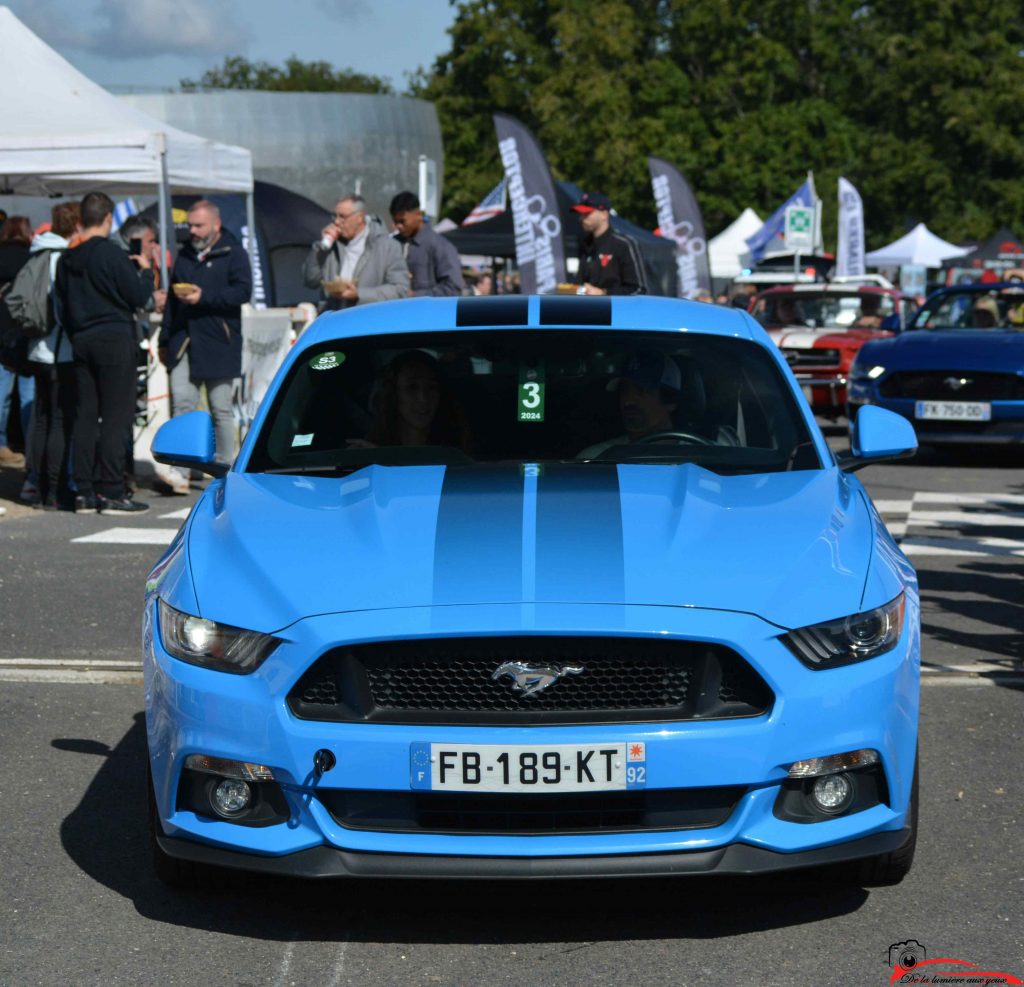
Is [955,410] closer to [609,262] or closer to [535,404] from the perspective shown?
→ [609,262]

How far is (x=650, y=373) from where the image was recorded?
5.51 metres

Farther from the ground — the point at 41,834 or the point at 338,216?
the point at 338,216

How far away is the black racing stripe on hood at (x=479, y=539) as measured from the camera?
A: 4.07 metres

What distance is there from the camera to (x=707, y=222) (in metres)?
74.0

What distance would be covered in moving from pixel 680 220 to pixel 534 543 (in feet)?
90.6

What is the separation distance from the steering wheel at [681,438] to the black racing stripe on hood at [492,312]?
62 centimetres

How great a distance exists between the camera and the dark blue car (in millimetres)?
15672

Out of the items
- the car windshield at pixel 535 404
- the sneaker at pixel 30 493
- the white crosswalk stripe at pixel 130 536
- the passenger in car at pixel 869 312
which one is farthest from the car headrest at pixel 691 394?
the passenger in car at pixel 869 312

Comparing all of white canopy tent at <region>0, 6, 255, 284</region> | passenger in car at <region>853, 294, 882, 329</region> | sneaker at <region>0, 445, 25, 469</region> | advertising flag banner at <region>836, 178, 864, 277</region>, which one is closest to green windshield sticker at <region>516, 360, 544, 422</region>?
white canopy tent at <region>0, 6, 255, 284</region>

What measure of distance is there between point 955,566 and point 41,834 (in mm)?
6344

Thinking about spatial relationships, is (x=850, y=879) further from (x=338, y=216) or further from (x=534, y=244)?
(x=534, y=244)

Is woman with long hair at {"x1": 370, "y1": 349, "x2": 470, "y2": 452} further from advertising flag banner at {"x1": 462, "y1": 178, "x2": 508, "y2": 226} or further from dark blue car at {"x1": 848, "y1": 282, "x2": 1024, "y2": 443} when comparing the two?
advertising flag banner at {"x1": 462, "y1": 178, "x2": 508, "y2": 226}

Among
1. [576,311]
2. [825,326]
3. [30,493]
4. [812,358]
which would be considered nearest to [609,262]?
[30,493]

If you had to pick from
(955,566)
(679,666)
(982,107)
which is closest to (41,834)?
(679,666)
